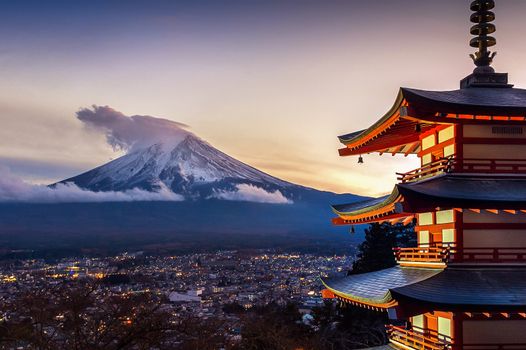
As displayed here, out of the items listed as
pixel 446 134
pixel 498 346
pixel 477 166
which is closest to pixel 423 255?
pixel 477 166

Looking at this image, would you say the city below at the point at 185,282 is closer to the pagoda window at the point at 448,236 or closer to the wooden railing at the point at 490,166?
the pagoda window at the point at 448,236

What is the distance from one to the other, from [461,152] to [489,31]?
3606mm

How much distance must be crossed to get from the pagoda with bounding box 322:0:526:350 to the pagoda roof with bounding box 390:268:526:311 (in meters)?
0.02

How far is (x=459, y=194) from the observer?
1223 cm

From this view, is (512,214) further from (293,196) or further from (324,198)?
(324,198)

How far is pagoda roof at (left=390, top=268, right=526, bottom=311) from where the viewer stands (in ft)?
37.1

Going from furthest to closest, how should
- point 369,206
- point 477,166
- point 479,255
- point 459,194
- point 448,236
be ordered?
point 369,206, point 448,236, point 477,166, point 479,255, point 459,194

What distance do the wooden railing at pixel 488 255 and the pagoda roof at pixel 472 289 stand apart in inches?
7.2

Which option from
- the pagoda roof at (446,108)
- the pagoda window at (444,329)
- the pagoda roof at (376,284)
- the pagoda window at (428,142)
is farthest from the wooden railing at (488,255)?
the pagoda window at (428,142)

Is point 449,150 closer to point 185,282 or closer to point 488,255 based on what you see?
point 488,255

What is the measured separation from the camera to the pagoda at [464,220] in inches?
469

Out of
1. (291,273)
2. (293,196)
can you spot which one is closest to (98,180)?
(293,196)

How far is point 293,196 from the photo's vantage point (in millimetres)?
126562

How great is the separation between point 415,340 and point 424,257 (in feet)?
5.74
